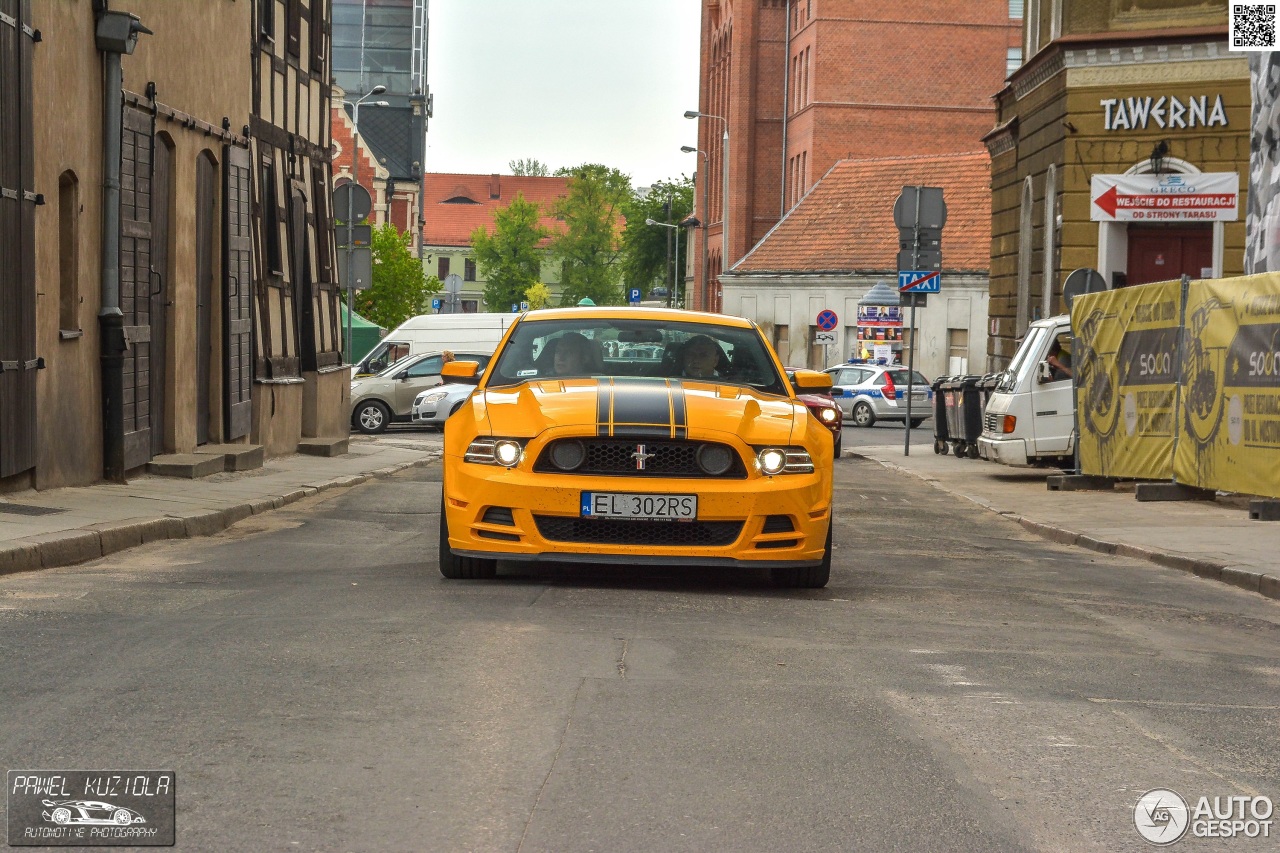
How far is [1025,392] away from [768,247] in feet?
146

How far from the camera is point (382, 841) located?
4.28m

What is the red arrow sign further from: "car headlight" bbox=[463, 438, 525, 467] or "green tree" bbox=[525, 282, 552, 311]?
"green tree" bbox=[525, 282, 552, 311]

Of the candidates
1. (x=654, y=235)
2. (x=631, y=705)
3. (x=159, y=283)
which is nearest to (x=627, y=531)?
(x=631, y=705)

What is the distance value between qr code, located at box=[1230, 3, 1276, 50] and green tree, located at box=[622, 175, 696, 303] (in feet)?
292

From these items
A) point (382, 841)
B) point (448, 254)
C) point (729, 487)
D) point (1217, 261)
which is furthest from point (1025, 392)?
point (448, 254)

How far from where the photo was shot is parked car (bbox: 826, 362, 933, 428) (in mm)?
42156

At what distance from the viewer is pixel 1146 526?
1463 centimetres

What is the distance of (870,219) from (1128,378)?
44.7 m

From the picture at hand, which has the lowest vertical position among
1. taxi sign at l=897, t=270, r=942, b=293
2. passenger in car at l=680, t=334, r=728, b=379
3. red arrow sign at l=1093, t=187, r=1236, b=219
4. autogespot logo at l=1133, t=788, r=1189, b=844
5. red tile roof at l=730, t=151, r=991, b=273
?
autogespot logo at l=1133, t=788, r=1189, b=844

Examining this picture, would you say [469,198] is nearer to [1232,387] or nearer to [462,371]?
[1232,387]

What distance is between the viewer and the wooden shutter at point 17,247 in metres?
12.4

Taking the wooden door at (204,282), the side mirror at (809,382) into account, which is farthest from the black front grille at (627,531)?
the wooden door at (204,282)

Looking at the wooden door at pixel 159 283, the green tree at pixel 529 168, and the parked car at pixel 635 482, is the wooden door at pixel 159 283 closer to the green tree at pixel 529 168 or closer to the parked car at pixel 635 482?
the parked car at pixel 635 482

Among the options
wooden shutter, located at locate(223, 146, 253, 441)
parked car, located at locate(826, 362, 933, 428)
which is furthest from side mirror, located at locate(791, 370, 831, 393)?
parked car, located at locate(826, 362, 933, 428)
